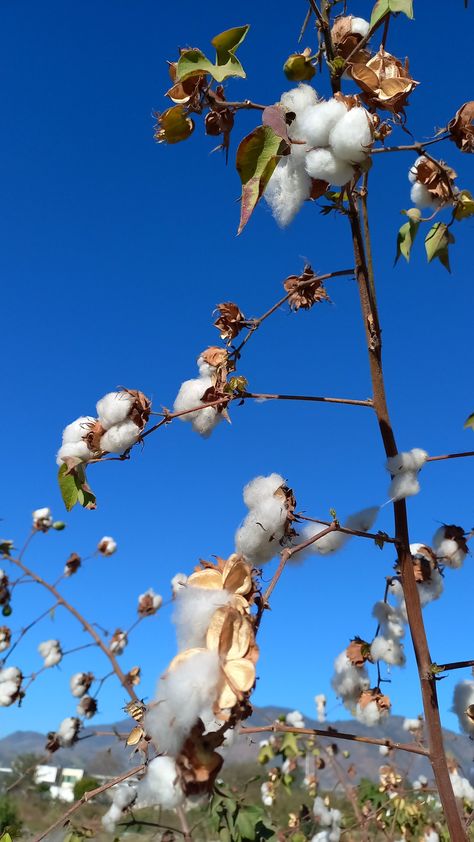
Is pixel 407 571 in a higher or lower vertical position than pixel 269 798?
lower

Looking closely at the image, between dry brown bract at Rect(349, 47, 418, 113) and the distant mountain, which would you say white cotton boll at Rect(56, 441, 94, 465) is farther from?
dry brown bract at Rect(349, 47, 418, 113)

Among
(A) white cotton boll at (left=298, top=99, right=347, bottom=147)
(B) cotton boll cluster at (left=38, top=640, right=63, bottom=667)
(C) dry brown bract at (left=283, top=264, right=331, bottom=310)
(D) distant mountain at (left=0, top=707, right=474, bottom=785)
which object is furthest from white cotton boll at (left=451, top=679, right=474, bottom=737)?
(B) cotton boll cluster at (left=38, top=640, right=63, bottom=667)

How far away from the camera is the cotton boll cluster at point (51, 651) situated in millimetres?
4098

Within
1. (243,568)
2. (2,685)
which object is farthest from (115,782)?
(2,685)

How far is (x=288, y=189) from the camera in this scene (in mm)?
898

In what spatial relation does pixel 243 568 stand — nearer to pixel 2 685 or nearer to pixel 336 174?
pixel 336 174

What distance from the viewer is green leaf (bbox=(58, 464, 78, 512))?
0.99 m

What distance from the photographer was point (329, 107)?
0.81 m

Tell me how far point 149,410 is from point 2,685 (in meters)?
3.12

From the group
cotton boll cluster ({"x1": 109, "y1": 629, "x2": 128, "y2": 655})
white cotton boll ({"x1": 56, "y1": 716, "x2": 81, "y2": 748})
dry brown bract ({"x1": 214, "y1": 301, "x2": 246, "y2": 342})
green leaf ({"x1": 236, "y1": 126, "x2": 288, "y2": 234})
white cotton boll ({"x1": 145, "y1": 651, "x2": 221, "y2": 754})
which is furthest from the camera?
cotton boll cluster ({"x1": 109, "y1": 629, "x2": 128, "y2": 655})

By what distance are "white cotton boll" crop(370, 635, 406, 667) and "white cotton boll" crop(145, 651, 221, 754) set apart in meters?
0.80

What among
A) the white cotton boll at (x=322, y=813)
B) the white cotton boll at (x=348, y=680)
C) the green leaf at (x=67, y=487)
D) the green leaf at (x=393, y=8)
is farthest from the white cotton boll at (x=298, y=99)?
the white cotton boll at (x=322, y=813)

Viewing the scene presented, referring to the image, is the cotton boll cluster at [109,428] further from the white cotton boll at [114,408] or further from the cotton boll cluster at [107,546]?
the cotton boll cluster at [107,546]

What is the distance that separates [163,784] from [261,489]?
0.42m
